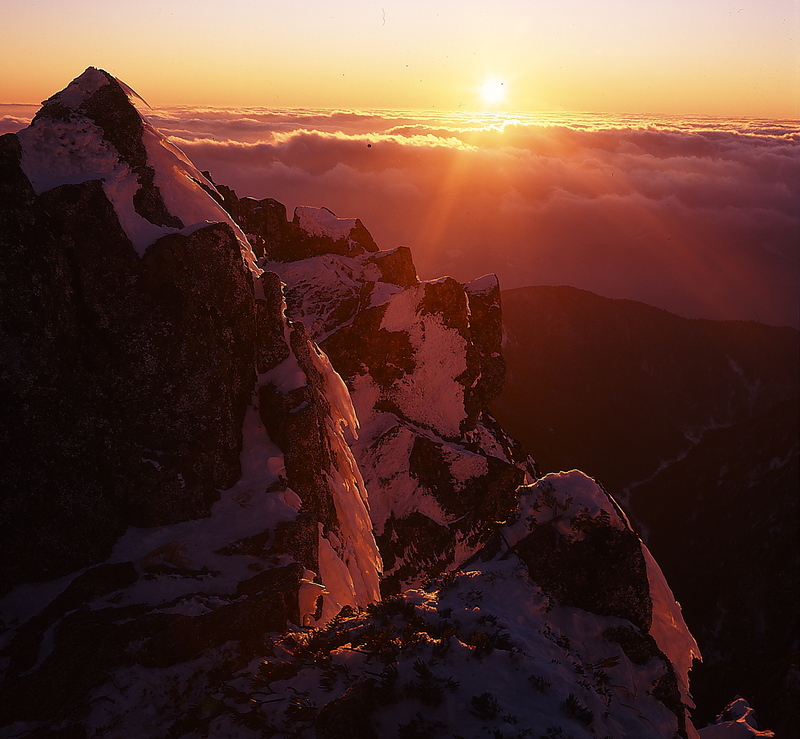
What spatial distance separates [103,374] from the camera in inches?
656

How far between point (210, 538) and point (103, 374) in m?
6.13

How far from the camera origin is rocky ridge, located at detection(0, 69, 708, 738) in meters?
11.2

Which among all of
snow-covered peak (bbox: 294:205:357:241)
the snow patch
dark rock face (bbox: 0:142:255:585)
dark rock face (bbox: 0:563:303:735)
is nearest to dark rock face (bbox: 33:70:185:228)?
dark rock face (bbox: 0:142:255:585)

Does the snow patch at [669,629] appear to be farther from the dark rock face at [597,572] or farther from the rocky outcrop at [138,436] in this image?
the rocky outcrop at [138,436]

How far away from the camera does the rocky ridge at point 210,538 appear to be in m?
11.2

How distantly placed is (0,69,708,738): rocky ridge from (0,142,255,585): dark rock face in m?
0.06

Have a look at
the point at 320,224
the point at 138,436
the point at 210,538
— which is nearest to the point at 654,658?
the point at 210,538

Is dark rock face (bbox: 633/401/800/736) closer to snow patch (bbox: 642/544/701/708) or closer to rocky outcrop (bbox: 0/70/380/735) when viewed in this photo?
snow patch (bbox: 642/544/701/708)

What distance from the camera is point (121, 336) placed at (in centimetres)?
1708

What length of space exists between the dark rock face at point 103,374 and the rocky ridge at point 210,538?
64 mm

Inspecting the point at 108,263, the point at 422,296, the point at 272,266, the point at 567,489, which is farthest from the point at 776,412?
the point at 108,263

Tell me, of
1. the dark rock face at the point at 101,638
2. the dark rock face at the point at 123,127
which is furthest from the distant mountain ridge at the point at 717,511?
the dark rock face at the point at 123,127

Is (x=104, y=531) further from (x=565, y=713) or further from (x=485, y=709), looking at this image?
(x=565, y=713)

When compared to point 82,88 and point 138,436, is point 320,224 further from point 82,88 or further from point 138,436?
point 138,436
